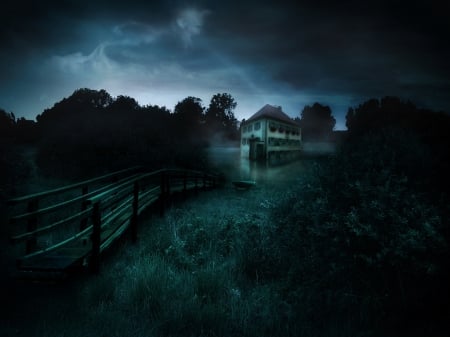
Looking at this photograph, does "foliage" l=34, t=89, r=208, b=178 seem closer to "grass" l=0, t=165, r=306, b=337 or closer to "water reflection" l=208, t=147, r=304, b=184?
"water reflection" l=208, t=147, r=304, b=184

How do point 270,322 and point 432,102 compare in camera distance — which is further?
point 432,102

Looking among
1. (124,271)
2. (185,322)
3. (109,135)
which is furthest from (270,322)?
(109,135)

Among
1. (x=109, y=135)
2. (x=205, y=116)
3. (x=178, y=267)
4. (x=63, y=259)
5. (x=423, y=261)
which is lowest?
(x=178, y=267)

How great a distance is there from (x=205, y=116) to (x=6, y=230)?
61.9 feet

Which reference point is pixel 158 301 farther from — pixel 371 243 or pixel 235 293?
pixel 371 243

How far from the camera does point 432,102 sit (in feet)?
19.1

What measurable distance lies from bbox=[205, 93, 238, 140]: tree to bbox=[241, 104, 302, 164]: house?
68.2 inches

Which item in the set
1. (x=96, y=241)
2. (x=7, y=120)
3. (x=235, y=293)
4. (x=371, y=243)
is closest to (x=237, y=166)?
(x=7, y=120)

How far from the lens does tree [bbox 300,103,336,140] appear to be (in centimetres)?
1132

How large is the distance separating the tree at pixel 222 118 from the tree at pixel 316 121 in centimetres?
894

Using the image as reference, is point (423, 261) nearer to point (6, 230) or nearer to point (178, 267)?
point (178, 267)

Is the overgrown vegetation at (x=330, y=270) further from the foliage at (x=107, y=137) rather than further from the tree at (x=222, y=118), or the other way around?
the tree at (x=222, y=118)

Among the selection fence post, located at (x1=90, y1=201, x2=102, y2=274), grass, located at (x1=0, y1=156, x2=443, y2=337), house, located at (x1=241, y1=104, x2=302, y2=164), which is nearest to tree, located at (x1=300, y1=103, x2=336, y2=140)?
house, located at (x1=241, y1=104, x2=302, y2=164)

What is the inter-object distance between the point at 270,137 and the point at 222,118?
6.03 meters
